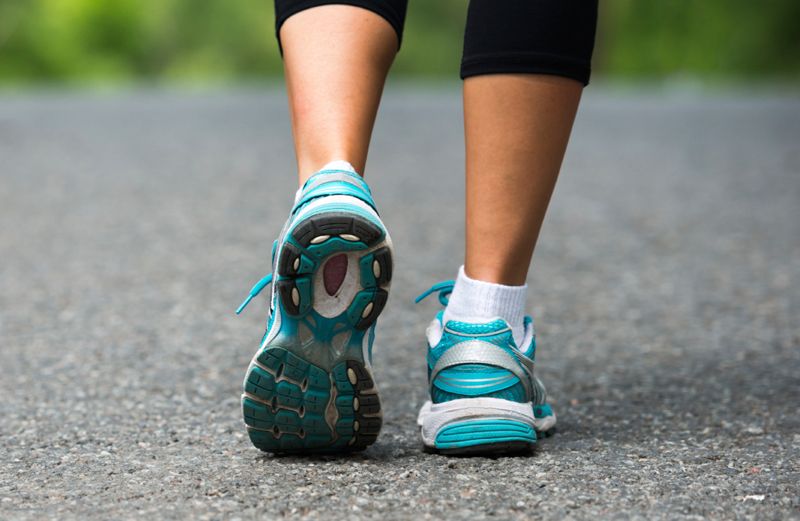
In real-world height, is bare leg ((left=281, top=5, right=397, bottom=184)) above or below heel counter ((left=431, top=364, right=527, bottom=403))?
above

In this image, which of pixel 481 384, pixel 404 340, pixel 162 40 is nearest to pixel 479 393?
pixel 481 384

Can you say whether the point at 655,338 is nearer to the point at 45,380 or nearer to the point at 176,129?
the point at 45,380

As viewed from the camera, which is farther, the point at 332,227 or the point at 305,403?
A: the point at 305,403

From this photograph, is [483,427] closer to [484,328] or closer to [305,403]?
[484,328]

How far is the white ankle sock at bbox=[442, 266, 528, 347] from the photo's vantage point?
56.5 inches

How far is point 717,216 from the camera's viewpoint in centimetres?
383

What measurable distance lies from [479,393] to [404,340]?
2.57ft

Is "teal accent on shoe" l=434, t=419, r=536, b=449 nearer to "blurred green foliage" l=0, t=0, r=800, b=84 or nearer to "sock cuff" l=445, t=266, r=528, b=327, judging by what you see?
"sock cuff" l=445, t=266, r=528, b=327

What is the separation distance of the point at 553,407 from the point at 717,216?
2327 millimetres

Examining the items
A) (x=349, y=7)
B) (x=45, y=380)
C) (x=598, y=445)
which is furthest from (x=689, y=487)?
(x=45, y=380)

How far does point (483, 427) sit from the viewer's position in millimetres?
1396

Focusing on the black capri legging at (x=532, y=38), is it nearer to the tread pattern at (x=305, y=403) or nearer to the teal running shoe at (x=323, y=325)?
the teal running shoe at (x=323, y=325)

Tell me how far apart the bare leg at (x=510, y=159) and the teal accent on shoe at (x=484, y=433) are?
179mm

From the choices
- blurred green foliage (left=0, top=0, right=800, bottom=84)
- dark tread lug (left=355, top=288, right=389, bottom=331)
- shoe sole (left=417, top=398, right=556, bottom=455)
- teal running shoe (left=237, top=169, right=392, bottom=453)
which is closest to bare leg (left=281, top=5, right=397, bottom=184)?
teal running shoe (left=237, top=169, right=392, bottom=453)
